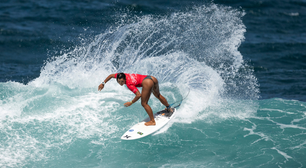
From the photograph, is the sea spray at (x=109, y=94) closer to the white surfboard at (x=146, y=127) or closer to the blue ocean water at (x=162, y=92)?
the blue ocean water at (x=162, y=92)

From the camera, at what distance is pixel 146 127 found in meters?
7.89

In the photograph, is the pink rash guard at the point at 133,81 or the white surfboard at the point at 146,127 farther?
the white surfboard at the point at 146,127

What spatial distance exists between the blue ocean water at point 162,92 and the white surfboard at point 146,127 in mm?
293

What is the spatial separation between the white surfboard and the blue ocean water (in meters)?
0.29

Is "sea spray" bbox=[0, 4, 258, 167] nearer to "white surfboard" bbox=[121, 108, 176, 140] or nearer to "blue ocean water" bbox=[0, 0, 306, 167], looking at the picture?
"blue ocean water" bbox=[0, 0, 306, 167]

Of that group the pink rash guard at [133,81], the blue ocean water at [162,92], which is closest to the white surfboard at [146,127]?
the blue ocean water at [162,92]

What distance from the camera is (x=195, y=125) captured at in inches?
346

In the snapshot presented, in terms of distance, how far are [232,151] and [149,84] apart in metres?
2.74

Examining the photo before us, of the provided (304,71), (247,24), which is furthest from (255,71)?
(247,24)

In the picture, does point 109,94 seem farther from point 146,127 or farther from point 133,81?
point 133,81

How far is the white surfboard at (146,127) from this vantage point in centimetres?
751

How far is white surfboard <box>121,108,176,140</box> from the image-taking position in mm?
7508

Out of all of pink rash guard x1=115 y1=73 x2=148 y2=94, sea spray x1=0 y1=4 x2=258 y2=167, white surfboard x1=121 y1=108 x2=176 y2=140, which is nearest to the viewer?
pink rash guard x1=115 y1=73 x2=148 y2=94

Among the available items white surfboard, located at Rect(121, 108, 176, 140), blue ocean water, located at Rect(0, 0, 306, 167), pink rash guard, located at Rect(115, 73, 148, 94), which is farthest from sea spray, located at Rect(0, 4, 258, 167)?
pink rash guard, located at Rect(115, 73, 148, 94)
